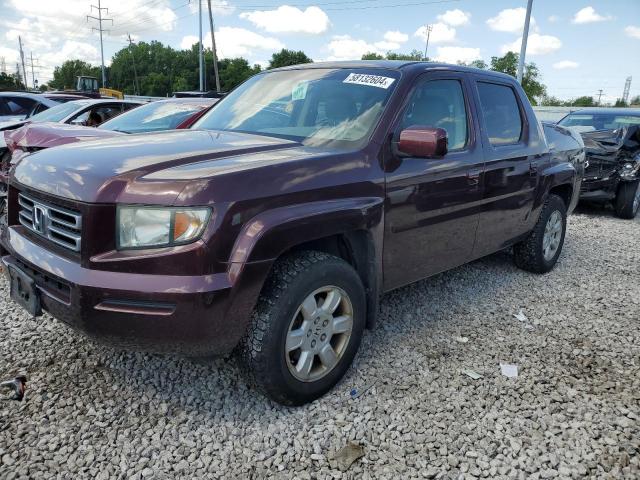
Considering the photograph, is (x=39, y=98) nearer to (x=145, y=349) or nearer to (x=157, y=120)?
(x=157, y=120)

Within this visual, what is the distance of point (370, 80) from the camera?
317 cm

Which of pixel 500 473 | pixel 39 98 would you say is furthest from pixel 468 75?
pixel 39 98

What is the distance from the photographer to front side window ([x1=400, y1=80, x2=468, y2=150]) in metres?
3.14

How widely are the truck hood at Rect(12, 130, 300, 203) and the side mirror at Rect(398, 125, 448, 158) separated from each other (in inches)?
24.0

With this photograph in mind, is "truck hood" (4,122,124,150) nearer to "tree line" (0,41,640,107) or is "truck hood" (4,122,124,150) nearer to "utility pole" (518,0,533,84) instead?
"utility pole" (518,0,533,84)

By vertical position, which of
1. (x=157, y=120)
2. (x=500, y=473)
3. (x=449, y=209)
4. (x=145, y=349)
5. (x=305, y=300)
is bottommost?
(x=500, y=473)

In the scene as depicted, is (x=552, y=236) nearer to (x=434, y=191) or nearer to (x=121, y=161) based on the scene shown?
(x=434, y=191)

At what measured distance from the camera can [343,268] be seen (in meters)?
2.59

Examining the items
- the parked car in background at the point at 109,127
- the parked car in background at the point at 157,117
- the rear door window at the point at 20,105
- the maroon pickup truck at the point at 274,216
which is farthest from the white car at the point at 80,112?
the maroon pickup truck at the point at 274,216

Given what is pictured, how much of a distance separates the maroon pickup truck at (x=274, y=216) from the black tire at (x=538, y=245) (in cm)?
106

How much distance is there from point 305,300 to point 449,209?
53.6 inches

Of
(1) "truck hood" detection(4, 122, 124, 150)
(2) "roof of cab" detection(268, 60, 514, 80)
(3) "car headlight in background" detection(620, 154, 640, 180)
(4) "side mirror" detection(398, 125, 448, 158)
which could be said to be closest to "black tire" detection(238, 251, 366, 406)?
(4) "side mirror" detection(398, 125, 448, 158)

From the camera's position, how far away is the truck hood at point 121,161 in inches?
85.0

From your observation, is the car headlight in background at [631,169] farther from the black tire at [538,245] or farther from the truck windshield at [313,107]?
the truck windshield at [313,107]
